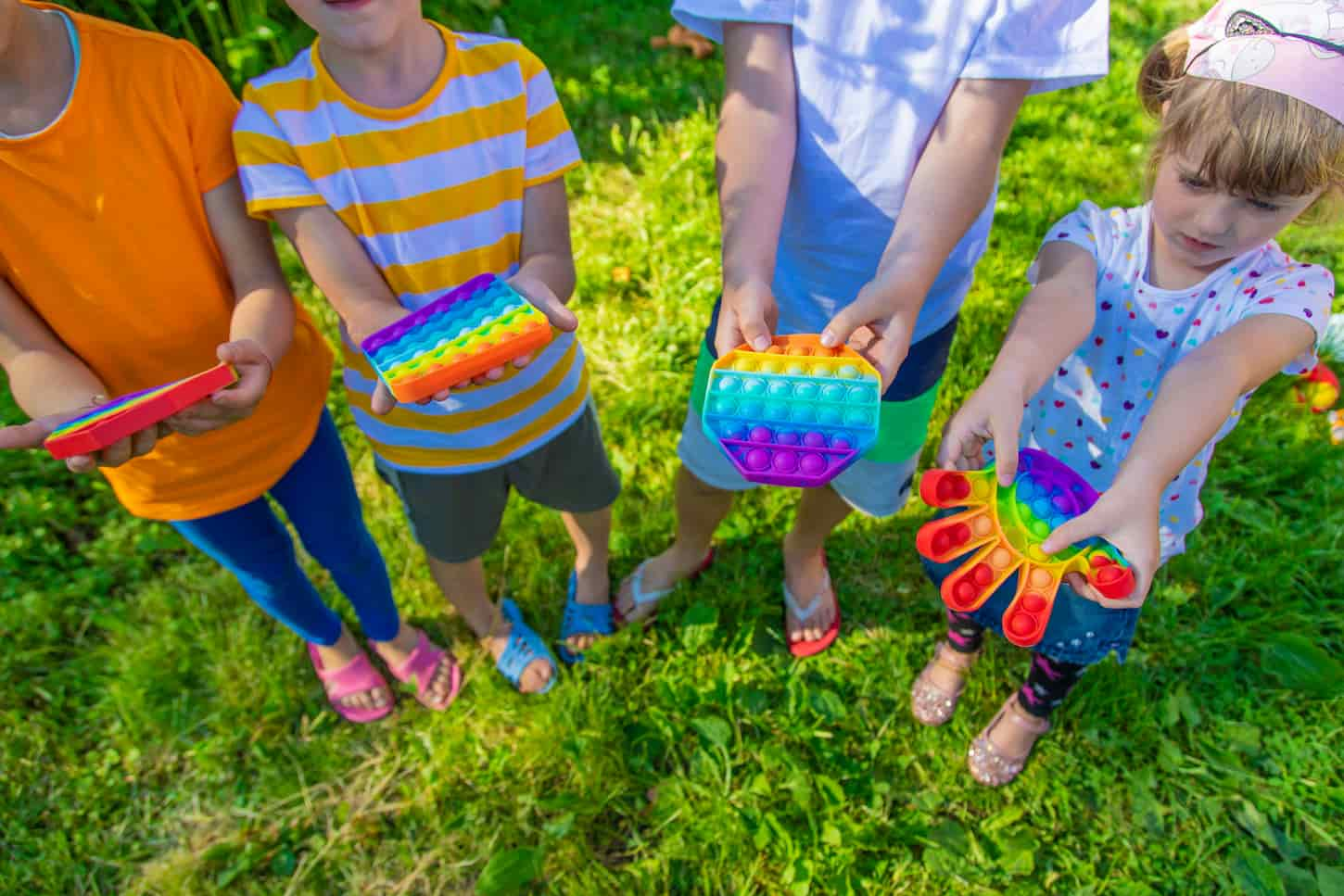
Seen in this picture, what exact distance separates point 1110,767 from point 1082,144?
8.82 ft

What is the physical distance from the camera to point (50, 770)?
2.20 meters

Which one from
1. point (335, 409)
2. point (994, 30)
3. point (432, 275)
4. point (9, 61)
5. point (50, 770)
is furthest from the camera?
point (335, 409)

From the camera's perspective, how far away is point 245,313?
144 cm

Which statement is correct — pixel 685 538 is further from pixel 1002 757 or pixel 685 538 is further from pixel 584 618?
pixel 1002 757

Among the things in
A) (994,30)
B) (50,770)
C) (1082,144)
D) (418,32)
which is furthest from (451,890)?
(1082,144)

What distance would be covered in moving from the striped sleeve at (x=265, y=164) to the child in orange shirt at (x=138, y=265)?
0.06 m

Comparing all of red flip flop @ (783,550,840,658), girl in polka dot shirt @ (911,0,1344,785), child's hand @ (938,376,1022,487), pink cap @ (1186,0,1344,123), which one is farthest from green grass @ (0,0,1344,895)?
pink cap @ (1186,0,1344,123)

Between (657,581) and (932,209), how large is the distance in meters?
1.34

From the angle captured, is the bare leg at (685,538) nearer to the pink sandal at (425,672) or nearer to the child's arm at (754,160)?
the pink sandal at (425,672)

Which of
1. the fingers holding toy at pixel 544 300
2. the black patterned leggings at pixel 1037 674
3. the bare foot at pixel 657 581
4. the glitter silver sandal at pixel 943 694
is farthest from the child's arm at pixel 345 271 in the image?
the glitter silver sandal at pixel 943 694

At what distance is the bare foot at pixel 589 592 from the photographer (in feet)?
7.72

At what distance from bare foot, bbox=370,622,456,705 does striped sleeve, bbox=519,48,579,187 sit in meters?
1.30

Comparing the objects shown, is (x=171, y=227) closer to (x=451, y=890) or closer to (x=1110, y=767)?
(x=451, y=890)

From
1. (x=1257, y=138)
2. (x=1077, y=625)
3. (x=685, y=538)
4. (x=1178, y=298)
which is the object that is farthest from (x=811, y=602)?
(x=1257, y=138)
